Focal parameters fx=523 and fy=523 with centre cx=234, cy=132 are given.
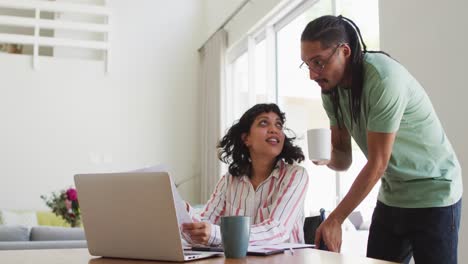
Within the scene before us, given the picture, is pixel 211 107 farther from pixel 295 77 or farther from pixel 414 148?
A: pixel 414 148

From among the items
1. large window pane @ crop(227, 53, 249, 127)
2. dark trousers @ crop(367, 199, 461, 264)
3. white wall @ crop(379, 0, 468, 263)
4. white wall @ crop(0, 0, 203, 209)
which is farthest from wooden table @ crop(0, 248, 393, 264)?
white wall @ crop(0, 0, 203, 209)

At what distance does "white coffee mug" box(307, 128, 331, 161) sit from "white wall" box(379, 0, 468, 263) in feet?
2.44

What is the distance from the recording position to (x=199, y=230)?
50.3 inches

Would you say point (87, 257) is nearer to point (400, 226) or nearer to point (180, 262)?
point (180, 262)

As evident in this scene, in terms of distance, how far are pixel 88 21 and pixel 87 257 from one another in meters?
5.27

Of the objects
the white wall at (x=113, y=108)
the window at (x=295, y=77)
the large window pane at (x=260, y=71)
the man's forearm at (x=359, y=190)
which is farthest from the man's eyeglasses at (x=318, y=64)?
the white wall at (x=113, y=108)

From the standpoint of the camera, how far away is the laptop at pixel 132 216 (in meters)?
1.10

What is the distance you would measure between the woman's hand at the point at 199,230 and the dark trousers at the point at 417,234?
2.05 feet

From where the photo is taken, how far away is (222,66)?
563 centimetres

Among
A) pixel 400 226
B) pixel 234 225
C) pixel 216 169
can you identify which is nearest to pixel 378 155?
pixel 400 226

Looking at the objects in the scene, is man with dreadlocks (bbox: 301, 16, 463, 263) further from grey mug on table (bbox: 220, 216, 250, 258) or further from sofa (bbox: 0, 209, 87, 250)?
sofa (bbox: 0, 209, 87, 250)

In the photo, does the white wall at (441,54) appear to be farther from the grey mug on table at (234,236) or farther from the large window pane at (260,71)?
the large window pane at (260,71)

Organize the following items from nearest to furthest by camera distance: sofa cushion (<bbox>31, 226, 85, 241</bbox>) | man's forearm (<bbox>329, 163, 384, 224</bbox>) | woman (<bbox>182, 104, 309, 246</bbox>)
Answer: man's forearm (<bbox>329, 163, 384, 224</bbox>) < woman (<bbox>182, 104, 309, 246</bbox>) < sofa cushion (<bbox>31, 226, 85, 241</bbox>)

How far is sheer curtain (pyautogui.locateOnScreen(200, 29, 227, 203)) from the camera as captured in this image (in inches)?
222
